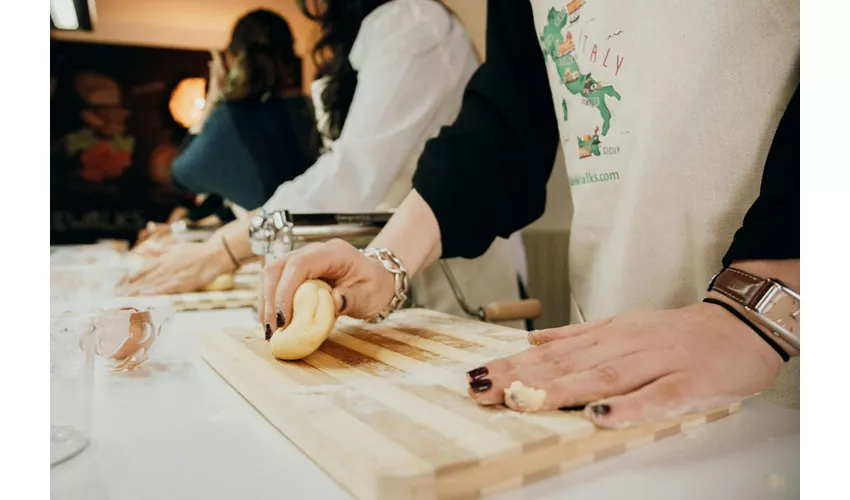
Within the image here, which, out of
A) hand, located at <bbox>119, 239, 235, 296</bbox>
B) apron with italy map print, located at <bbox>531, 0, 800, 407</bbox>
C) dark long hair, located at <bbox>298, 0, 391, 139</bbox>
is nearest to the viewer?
apron with italy map print, located at <bbox>531, 0, 800, 407</bbox>

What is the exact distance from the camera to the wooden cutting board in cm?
37

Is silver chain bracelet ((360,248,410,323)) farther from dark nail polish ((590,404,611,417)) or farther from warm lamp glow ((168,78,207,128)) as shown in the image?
warm lamp glow ((168,78,207,128))

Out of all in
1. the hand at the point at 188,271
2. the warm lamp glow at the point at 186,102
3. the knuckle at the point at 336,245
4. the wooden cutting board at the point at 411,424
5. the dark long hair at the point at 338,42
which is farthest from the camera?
the warm lamp glow at the point at 186,102

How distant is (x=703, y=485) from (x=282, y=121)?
65.9 inches

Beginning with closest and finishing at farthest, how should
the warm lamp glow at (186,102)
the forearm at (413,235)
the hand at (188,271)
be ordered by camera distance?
the forearm at (413,235), the hand at (188,271), the warm lamp glow at (186,102)

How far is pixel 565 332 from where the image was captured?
554 mm

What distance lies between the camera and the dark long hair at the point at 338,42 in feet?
4.49

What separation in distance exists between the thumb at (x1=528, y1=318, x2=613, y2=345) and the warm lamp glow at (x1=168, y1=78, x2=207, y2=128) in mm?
3842

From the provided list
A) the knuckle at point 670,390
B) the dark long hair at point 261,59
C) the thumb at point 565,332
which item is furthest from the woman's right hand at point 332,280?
the dark long hair at point 261,59

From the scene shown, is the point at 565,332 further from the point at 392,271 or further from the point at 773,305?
the point at 392,271

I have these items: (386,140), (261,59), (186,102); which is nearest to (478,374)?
(386,140)

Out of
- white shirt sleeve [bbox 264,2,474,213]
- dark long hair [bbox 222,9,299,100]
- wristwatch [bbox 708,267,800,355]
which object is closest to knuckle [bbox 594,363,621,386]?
wristwatch [bbox 708,267,800,355]

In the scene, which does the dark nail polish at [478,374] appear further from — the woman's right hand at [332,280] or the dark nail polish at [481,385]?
the woman's right hand at [332,280]

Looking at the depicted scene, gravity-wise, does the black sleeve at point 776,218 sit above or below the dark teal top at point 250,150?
below
